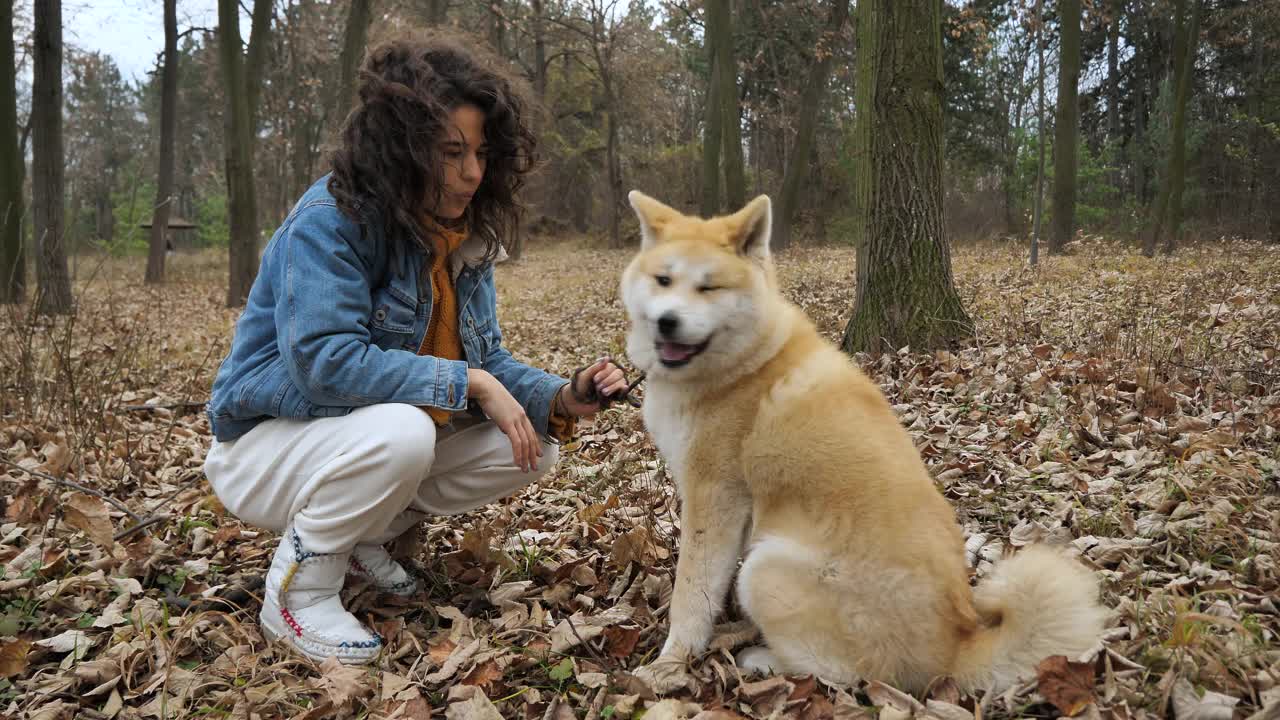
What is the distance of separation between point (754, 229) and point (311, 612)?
6.57ft

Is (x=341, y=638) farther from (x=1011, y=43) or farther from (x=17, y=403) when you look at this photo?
(x=1011, y=43)

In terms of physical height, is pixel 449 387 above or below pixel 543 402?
above

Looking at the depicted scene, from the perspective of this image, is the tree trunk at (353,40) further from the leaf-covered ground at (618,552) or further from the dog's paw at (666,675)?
the dog's paw at (666,675)

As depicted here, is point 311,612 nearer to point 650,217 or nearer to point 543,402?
point 543,402

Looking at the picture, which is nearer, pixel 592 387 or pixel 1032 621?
pixel 1032 621

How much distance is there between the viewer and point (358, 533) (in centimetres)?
251

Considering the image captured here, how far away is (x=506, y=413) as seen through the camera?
2.51 metres

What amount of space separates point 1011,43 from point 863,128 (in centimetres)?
2086

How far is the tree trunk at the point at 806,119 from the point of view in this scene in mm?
17594

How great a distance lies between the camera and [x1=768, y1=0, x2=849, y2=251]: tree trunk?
17.6 m

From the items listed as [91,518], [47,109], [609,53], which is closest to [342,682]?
[91,518]

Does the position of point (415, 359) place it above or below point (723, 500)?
above

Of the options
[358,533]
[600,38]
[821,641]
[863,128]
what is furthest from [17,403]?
[600,38]

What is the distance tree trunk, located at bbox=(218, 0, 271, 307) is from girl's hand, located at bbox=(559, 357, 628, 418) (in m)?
10.9
